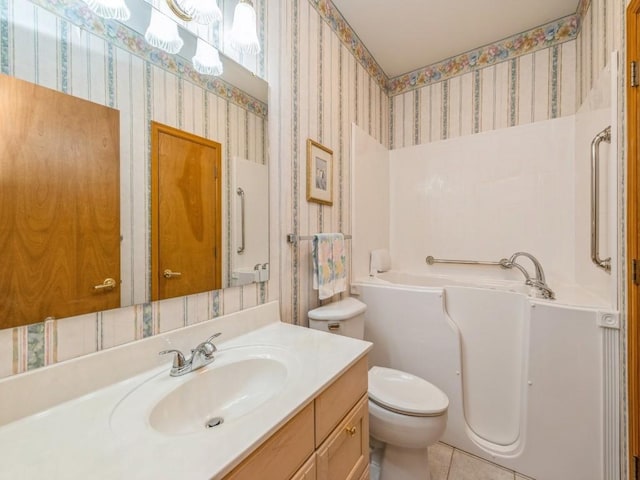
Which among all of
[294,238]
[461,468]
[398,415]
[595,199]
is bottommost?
[461,468]

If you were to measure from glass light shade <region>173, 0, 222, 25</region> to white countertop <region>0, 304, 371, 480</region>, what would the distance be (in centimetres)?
117

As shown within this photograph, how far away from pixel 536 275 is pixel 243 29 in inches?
86.2

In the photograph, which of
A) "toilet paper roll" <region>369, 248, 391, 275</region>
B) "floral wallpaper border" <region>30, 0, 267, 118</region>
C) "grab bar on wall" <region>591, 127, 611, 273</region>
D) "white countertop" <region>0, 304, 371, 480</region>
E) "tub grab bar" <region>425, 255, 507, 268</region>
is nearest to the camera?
"white countertop" <region>0, 304, 371, 480</region>

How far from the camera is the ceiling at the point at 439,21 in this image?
173 centimetres

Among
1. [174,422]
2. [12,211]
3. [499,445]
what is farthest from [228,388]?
[499,445]

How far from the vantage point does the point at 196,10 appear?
3.10 ft

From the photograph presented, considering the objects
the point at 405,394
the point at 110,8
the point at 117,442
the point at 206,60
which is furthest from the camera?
the point at 405,394

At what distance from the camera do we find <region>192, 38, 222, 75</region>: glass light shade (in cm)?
100

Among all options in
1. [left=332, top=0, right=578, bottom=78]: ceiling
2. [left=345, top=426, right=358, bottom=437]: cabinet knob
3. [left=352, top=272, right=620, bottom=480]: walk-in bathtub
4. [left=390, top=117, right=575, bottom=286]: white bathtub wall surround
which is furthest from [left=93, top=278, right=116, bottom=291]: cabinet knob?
[left=390, top=117, right=575, bottom=286]: white bathtub wall surround

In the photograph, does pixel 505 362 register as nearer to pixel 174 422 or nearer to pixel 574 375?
pixel 574 375

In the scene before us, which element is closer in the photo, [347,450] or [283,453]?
[283,453]

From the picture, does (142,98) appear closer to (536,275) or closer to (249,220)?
(249,220)

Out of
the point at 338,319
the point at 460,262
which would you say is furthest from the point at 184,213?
the point at 460,262

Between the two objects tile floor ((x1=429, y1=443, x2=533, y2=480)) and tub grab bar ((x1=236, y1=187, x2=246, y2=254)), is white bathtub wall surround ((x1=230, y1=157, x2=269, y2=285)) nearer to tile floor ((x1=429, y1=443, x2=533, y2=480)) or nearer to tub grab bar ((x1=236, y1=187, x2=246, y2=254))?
tub grab bar ((x1=236, y1=187, x2=246, y2=254))
